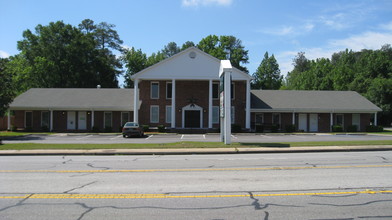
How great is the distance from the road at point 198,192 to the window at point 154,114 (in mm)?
24643

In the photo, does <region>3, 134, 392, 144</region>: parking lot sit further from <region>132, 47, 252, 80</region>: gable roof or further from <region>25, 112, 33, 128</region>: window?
<region>25, 112, 33, 128</region>: window

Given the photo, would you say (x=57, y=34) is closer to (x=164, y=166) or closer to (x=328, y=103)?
(x=328, y=103)

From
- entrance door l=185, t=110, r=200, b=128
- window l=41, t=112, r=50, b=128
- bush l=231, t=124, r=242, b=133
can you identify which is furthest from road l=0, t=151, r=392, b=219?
window l=41, t=112, r=50, b=128

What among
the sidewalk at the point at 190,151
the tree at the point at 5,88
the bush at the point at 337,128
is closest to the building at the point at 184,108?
the bush at the point at 337,128

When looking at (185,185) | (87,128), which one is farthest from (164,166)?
(87,128)

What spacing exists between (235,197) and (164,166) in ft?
16.5

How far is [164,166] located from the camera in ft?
37.7

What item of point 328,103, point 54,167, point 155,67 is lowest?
point 54,167

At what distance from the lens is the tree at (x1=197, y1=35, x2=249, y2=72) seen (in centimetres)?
6769

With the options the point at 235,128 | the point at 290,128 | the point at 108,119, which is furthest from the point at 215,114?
the point at 108,119

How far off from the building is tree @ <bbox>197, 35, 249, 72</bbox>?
31.2m

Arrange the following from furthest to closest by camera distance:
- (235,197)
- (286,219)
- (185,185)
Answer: (185,185) → (235,197) → (286,219)

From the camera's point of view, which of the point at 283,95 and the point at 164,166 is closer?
the point at 164,166

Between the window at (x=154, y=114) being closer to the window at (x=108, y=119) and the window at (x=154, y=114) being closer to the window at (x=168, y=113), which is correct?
the window at (x=168, y=113)
